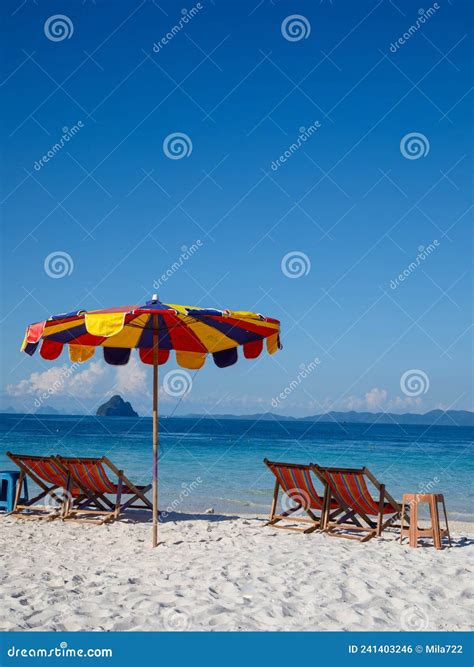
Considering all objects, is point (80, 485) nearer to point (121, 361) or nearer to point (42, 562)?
point (121, 361)

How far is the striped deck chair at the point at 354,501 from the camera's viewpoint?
23.1 ft

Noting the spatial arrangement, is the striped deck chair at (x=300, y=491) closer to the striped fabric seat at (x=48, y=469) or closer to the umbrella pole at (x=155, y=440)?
the umbrella pole at (x=155, y=440)

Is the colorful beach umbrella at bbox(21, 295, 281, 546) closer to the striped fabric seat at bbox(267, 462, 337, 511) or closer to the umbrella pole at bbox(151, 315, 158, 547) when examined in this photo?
the umbrella pole at bbox(151, 315, 158, 547)

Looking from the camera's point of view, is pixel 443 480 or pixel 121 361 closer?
pixel 121 361

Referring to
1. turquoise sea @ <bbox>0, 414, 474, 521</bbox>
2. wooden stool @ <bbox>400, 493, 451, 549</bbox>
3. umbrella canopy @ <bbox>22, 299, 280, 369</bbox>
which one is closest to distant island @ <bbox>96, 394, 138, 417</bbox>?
turquoise sea @ <bbox>0, 414, 474, 521</bbox>

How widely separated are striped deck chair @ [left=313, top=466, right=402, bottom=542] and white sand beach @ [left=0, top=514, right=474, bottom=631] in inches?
8.9

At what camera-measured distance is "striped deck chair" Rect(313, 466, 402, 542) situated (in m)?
7.03

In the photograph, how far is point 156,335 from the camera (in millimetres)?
7109

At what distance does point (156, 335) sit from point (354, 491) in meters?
2.55

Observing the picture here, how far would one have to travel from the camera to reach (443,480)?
22375 mm

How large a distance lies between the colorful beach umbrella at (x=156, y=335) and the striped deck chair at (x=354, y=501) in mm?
1430

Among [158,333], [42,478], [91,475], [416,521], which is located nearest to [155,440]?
[158,333]
